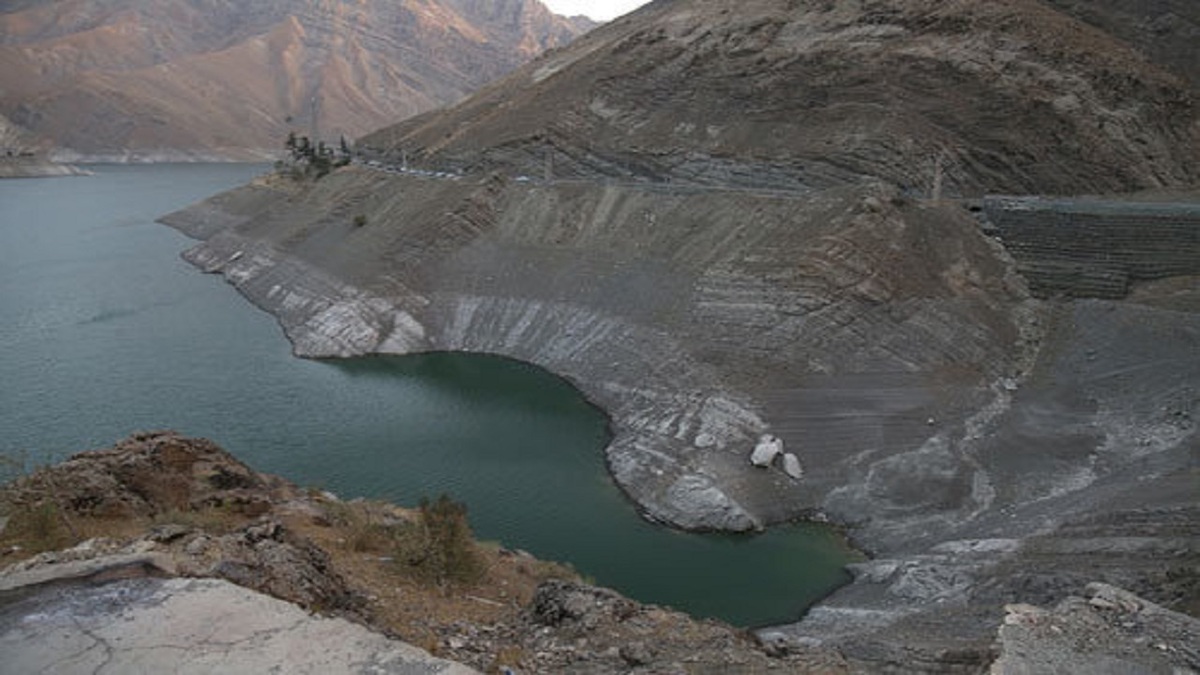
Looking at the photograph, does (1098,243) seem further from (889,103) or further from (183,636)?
(183,636)

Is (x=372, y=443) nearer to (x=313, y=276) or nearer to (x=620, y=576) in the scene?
(x=620, y=576)

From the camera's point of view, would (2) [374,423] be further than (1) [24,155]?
No

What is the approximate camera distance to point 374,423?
33.0m

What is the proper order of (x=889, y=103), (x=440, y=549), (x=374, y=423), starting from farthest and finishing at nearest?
(x=889, y=103) < (x=374, y=423) < (x=440, y=549)

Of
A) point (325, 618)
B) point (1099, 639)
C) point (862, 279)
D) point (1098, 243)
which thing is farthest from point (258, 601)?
point (1098, 243)

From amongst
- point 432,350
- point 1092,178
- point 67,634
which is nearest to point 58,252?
point 432,350

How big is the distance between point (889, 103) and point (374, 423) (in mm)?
29937

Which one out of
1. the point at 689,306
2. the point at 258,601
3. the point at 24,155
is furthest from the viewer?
the point at 24,155

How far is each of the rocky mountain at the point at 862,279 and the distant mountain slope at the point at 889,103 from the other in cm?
18

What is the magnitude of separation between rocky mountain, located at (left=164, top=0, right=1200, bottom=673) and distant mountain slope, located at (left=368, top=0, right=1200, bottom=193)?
0.58ft

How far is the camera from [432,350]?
41.1 m

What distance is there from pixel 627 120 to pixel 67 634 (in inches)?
1828

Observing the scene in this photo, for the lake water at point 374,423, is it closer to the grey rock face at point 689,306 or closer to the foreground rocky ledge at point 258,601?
the grey rock face at point 689,306

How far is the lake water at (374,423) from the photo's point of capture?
23.2m
